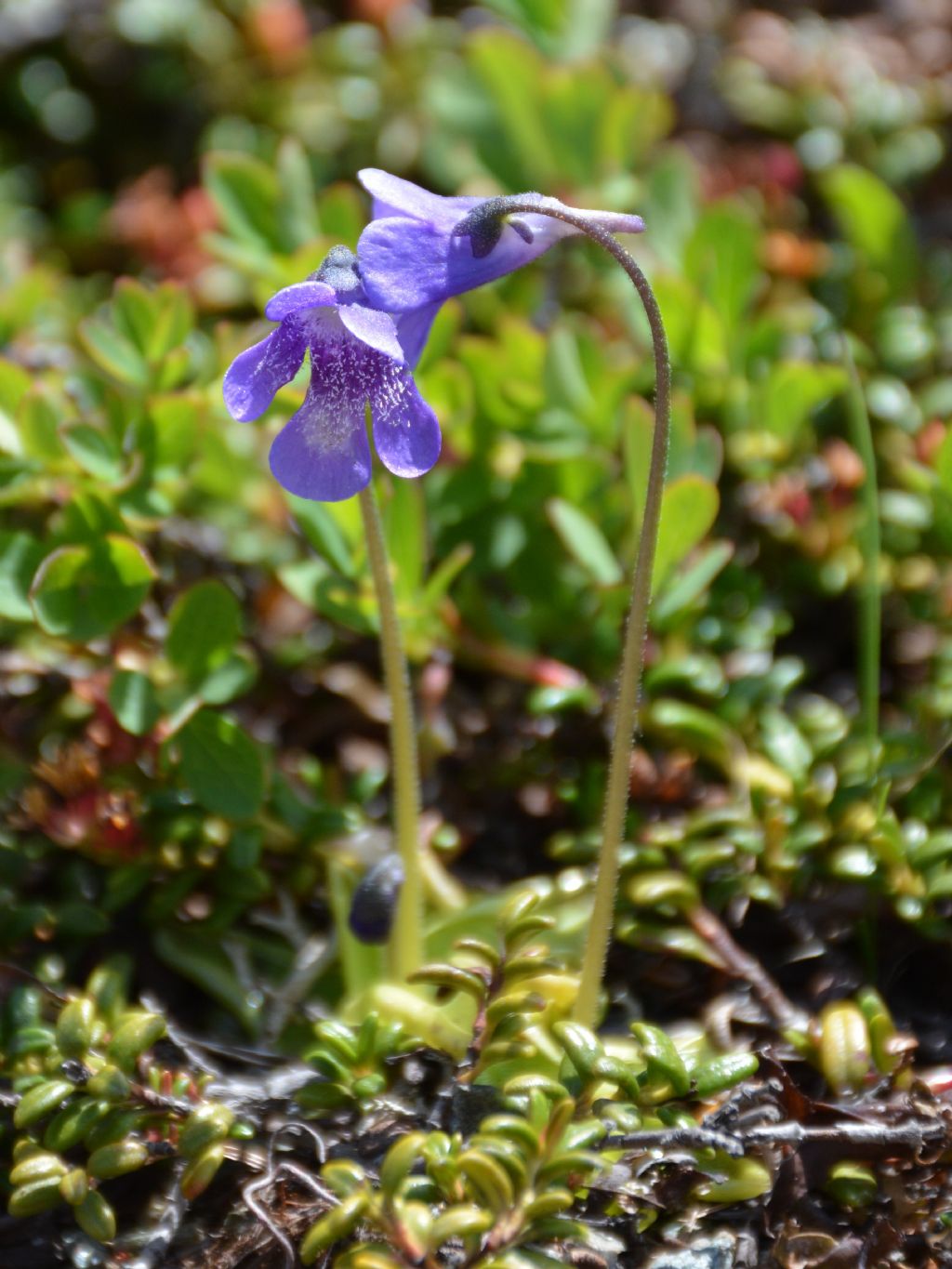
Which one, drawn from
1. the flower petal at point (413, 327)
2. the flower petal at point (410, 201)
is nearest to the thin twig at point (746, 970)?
the flower petal at point (413, 327)

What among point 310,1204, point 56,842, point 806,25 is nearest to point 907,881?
point 310,1204

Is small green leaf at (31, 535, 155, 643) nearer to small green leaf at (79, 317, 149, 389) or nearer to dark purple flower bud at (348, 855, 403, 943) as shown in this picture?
small green leaf at (79, 317, 149, 389)

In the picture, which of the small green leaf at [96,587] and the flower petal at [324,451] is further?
the small green leaf at [96,587]

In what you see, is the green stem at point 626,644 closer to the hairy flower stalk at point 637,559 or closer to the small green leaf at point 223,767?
the hairy flower stalk at point 637,559

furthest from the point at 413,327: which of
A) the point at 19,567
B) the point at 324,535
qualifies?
the point at 19,567

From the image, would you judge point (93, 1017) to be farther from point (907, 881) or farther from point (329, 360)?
point (907, 881)

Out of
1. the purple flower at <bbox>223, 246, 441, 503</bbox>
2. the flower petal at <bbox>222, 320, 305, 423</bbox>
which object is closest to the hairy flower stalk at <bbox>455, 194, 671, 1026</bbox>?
the purple flower at <bbox>223, 246, 441, 503</bbox>

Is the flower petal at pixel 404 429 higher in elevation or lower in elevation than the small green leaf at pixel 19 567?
higher
